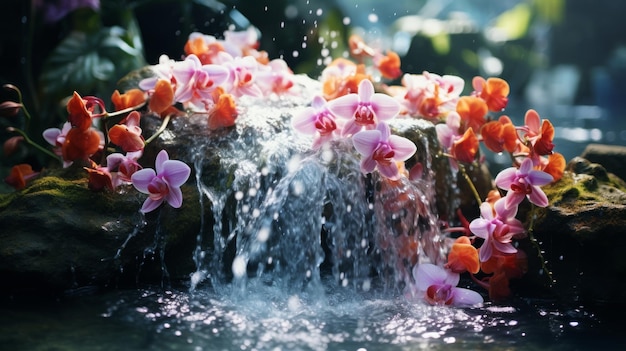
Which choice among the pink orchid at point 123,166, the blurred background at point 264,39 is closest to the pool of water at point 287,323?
the pink orchid at point 123,166

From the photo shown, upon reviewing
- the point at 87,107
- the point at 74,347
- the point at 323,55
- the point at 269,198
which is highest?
the point at 323,55

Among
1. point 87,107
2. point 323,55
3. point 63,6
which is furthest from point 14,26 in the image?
point 87,107

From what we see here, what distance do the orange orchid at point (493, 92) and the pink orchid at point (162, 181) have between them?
2.48 ft

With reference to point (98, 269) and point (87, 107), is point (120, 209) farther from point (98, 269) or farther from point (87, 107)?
point (87, 107)

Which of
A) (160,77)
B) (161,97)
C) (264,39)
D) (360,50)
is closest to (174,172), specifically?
(161,97)

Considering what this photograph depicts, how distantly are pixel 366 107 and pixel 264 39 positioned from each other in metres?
2.06

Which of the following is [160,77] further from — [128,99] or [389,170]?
[389,170]

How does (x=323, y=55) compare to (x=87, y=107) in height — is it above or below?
above

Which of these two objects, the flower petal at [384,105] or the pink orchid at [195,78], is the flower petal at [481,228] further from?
the pink orchid at [195,78]

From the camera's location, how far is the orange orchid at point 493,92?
5.38ft

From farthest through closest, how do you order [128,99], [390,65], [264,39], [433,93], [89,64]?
[264,39]
[89,64]
[390,65]
[433,93]
[128,99]

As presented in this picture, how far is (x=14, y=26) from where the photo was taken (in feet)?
10.00

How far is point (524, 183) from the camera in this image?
1396mm

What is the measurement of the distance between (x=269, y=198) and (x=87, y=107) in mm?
456
